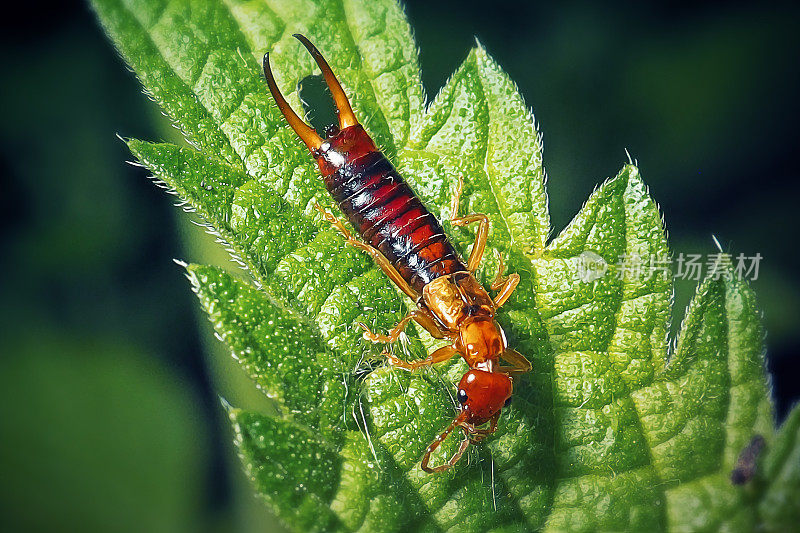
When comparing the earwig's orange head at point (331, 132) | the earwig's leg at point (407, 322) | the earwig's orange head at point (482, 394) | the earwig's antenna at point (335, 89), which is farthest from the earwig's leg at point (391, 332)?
the earwig's antenna at point (335, 89)

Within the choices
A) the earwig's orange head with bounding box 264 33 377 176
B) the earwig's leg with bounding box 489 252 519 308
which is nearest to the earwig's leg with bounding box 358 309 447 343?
the earwig's leg with bounding box 489 252 519 308

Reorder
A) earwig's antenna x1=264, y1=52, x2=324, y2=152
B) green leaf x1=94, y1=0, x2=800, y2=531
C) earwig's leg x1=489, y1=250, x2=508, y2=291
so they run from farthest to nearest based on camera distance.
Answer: earwig's leg x1=489, y1=250, x2=508, y2=291 < earwig's antenna x1=264, y1=52, x2=324, y2=152 < green leaf x1=94, y1=0, x2=800, y2=531

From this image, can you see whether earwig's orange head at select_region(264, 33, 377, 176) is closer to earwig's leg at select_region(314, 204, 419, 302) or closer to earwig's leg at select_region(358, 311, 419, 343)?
earwig's leg at select_region(314, 204, 419, 302)

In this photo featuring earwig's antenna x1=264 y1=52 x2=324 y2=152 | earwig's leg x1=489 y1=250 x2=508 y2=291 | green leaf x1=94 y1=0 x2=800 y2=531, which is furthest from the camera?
earwig's leg x1=489 y1=250 x2=508 y2=291

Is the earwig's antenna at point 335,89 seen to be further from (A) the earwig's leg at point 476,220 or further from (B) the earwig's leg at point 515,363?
(B) the earwig's leg at point 515,363

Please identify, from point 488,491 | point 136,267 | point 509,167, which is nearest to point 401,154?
point 509,167

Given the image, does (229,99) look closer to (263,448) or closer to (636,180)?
(263,448)

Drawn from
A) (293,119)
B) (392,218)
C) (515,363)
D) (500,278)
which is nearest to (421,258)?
(392,218)
